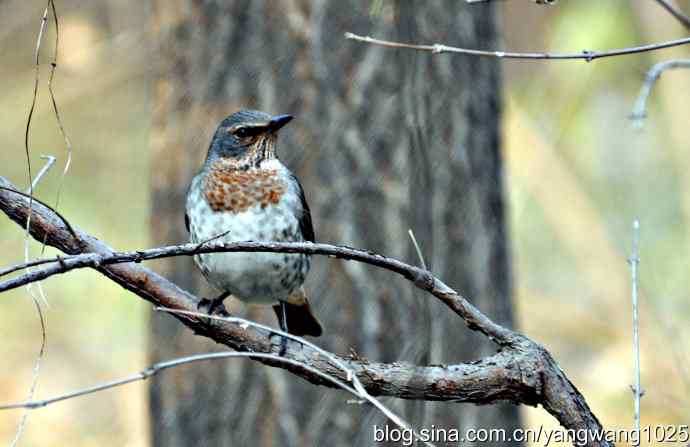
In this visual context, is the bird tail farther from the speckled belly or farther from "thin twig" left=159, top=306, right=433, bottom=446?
"thin twig" left=159, top=306, right=433, bottom=446

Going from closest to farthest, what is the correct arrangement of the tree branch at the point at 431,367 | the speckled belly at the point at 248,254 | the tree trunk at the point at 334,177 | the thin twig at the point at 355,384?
1. the thin twig at the point at 355,384
2. the tree branch at the point at 431,367
3. the speckled belly at the point at 248,254
4. the tree trunk at the point at 334,177

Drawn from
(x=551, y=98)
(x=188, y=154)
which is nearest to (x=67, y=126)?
(x=551, y=98)

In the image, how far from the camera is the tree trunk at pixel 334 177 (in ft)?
13.0

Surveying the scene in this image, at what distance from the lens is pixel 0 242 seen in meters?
7.90

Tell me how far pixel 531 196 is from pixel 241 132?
13.6 ft

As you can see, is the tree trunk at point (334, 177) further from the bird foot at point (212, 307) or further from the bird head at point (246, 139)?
the bird foot at point (212, 307)

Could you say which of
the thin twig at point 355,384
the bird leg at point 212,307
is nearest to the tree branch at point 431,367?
the thin twig at point 355,384

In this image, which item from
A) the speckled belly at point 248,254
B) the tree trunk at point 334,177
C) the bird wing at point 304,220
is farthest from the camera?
the tree trunk at point 334,177

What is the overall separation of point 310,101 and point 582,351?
3.65 meters

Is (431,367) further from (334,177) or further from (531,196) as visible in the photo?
(531,196)

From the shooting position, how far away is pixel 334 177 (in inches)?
157

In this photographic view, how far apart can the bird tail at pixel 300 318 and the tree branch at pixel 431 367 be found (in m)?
1.37

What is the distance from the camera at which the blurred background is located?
20.5ft

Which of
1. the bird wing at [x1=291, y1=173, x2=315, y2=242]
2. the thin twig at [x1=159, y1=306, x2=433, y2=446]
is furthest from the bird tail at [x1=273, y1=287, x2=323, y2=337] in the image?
the thin twig at [x1=159, y1=306, x2=433, y2=446]
